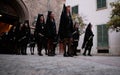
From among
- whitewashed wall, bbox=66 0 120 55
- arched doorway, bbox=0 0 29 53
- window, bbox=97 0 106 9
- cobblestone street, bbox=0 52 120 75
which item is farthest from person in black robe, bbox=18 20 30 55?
window, bbox=97 0 106 9

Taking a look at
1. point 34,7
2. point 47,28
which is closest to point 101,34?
point 34,7

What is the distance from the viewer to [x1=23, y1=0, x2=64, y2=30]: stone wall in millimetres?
21656

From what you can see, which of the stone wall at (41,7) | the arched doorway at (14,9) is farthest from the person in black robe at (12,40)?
the stone wall at (41,7)

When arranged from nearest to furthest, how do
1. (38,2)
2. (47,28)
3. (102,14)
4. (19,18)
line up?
(47,28)
(102,14)
(19,18)
(38,2)

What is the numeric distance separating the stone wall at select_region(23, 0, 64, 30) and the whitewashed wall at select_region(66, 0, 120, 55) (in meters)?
1.91

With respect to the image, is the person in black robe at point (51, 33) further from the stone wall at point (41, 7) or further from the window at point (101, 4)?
the stone wall at point (41, 7)

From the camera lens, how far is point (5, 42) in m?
15.4

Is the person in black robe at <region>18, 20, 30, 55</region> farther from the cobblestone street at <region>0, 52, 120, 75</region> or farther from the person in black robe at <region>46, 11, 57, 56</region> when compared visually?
the cobblestone street at <region>0, 52, 120, 75</region>

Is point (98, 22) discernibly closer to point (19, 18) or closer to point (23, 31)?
point (19, 18)

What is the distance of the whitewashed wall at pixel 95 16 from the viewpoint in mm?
18031

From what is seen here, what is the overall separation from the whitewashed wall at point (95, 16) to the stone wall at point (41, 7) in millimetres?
1915

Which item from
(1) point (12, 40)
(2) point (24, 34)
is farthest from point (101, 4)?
(2) point (24, 34)

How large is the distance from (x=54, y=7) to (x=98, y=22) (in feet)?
21.0

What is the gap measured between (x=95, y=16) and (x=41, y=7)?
582 centimetres
